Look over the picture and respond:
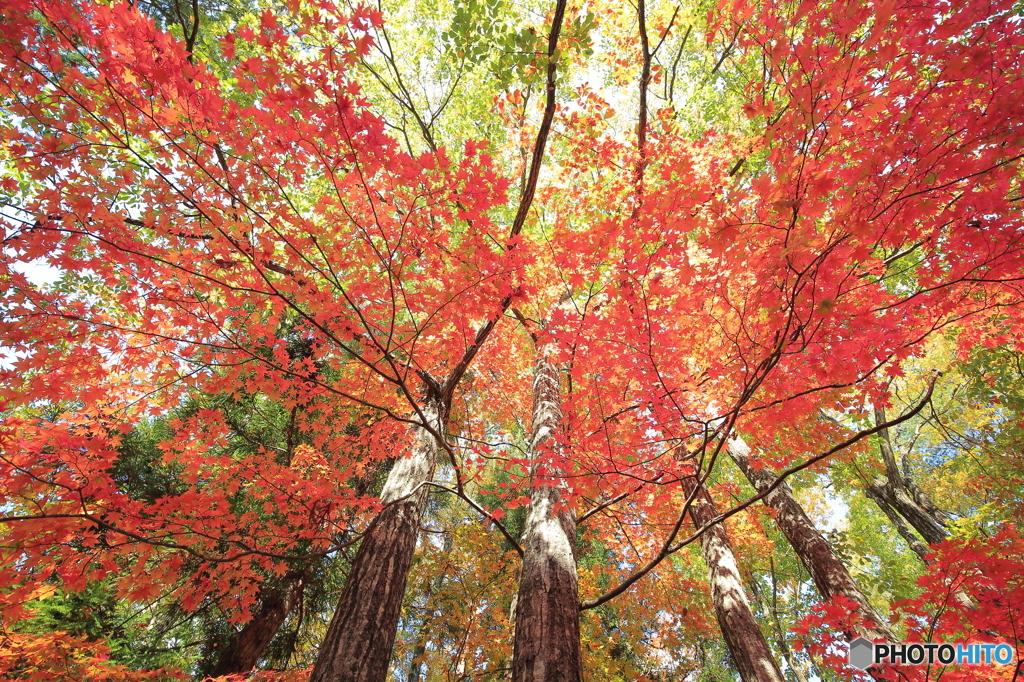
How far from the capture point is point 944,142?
267 cm

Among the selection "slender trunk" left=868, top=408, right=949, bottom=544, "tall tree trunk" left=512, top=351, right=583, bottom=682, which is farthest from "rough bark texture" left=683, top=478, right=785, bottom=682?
"slender trunk" left=868, top=408, right=949, bottom=544

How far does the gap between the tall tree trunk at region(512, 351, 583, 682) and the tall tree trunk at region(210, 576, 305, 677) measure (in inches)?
155

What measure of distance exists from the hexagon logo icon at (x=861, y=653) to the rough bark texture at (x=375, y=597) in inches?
175

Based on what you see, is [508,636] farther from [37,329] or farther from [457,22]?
[457,22]

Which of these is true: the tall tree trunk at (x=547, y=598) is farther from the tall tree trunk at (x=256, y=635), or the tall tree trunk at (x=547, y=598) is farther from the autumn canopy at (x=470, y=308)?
the tall tree trunk at (x=256, y=635)

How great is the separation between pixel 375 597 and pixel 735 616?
382 centimetres

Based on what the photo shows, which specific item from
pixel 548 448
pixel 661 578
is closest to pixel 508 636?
pixel 661 578

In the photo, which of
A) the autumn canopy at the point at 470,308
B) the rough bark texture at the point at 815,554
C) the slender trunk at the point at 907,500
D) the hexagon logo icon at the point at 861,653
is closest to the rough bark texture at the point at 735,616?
the autumn canopy at the point at 470,308

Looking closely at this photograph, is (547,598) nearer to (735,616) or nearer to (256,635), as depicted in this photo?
(735,616)

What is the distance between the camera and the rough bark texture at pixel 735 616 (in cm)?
389

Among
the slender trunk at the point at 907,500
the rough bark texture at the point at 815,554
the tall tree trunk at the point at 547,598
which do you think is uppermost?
the slender trunk at the point at 907,500

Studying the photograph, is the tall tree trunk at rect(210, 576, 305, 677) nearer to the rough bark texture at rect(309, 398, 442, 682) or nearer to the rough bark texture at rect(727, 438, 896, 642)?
the rough bark texture at rect(309, 398, 442, 682)

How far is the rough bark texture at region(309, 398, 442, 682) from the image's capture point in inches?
106

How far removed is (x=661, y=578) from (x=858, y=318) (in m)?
6.92
